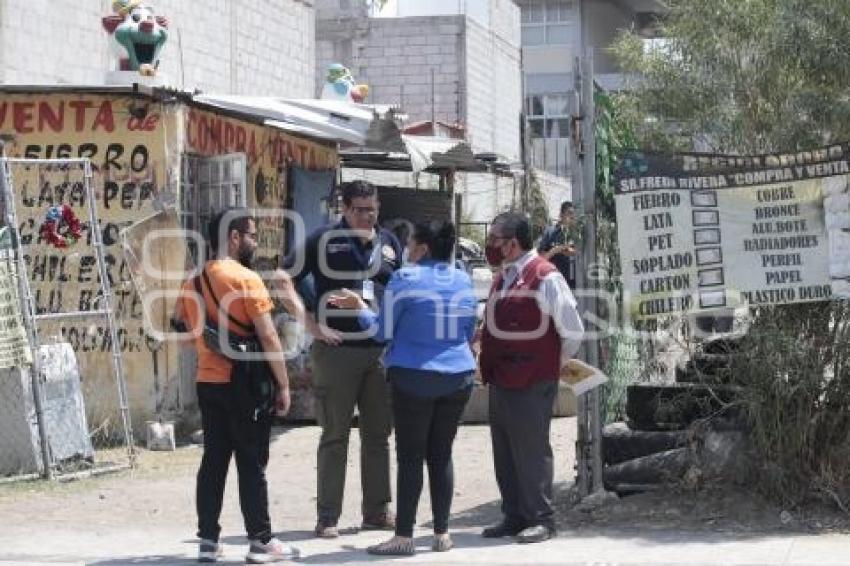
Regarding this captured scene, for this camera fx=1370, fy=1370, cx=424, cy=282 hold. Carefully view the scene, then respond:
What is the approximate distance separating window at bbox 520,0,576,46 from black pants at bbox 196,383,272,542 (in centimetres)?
3836

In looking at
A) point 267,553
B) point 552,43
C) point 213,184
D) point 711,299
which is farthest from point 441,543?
point 552,43

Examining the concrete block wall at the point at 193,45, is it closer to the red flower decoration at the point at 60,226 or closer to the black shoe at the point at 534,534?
the red flower decoration at the point at 60,226

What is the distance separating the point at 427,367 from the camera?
7.12m

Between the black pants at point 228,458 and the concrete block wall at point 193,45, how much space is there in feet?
17.4

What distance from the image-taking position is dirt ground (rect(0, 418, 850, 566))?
723 cm

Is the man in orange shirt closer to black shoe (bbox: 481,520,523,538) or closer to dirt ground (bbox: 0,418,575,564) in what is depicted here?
dirt ground (bbox: 0,418,575,564)

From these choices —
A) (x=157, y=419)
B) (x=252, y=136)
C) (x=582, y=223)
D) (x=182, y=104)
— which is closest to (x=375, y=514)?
(x=582, y=223)

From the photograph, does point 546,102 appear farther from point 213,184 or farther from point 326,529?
point 326,529

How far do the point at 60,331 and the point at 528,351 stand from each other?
512 cm

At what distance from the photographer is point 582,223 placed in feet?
26.2

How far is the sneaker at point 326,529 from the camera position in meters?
7.70

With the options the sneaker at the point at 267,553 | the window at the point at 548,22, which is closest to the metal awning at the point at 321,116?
the sneaker at the point at 267,553

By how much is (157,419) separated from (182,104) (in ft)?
8.43

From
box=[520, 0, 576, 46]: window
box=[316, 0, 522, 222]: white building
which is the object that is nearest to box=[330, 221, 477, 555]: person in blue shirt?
box=[316, 0, 522, 222]: white building
